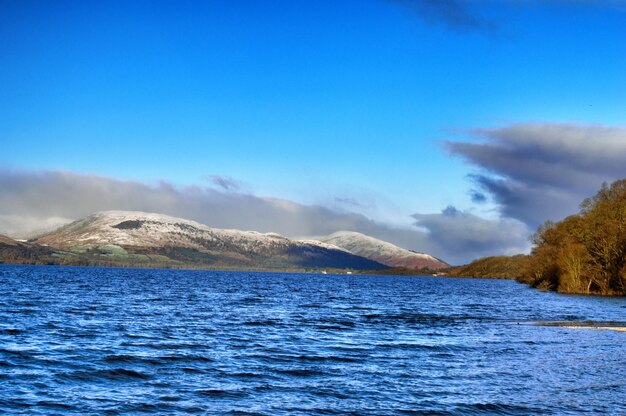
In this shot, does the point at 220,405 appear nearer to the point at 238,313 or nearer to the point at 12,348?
the point at 12,348

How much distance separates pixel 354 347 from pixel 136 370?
662 inches

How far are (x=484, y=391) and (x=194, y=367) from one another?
1514cm

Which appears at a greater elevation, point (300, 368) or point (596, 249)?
point (596, 249)

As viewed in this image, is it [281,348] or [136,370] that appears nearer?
[136,370]

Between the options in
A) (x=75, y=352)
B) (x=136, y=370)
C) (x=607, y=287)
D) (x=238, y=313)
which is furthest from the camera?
(x=607, y=287)

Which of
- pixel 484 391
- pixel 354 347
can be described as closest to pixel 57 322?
pixel 354 347

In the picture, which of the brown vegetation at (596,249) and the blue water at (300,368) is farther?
the brown vegetation at (596,249)

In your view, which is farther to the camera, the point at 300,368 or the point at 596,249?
A: the point at 596,249

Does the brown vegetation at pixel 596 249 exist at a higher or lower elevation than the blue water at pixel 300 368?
higher

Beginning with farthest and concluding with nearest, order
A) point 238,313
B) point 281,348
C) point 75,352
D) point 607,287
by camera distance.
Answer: point 607,287
point 238,313
point 281,348
point 75,352

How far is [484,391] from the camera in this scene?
1184 inches

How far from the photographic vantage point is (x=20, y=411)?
24484 mm

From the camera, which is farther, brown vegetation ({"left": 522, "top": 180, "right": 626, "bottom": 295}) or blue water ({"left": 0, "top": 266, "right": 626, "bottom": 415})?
brown vegetation ({"left": 522, "top": 180, "right": 626, "bottom": 295})

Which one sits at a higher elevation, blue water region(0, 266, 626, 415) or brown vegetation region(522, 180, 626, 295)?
brown vegetation region(522, 180, 626, 295)
